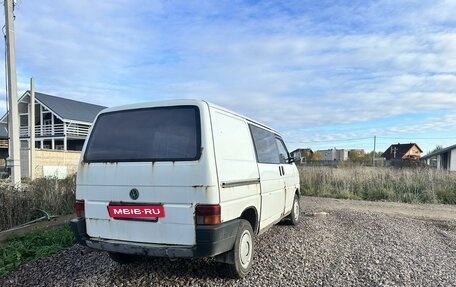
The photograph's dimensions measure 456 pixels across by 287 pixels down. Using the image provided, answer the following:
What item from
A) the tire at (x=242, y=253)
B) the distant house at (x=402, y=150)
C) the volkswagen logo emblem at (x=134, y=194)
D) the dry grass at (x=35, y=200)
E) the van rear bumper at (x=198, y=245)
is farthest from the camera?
the distant house at (x=402, y=150)

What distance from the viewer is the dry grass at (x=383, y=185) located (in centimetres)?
1471

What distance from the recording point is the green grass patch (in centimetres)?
543

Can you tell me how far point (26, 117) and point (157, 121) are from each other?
157 ft

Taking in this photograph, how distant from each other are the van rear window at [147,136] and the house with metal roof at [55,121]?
4042 centimetres

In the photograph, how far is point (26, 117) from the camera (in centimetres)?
4584

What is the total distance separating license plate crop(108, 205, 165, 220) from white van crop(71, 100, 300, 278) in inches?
0.4

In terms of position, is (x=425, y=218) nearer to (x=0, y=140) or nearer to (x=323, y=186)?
(x=323, y=186)

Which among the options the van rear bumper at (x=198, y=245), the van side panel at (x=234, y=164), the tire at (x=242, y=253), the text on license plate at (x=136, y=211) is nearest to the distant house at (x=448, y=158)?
the van side panel at (x=234, y=164)

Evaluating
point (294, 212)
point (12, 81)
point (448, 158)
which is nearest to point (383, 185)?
point (294, 212)

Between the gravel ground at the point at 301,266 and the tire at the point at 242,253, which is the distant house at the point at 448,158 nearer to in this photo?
the gravel ground at the point at 301,266

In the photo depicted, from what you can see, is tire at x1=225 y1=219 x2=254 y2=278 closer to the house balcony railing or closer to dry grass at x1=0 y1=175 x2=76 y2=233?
dry grass at x1=0 y1=175 x2=76 y2=233

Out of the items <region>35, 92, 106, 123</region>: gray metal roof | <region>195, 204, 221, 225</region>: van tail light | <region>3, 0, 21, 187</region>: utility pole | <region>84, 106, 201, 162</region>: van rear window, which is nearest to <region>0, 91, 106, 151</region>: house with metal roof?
<region>35, 92, 106, 123</region>: gray metal roof

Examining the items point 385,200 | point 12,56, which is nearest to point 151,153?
point 12,56

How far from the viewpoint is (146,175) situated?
4172mm
